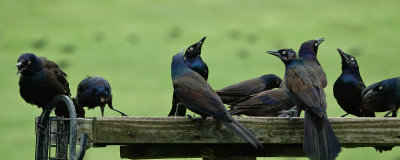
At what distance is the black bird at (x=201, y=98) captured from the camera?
3536 millimetres

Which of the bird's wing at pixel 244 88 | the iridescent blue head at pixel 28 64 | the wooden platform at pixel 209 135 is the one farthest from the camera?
the bird's wing at pixel 244 88

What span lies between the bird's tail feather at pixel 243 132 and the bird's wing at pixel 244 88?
3058 mm

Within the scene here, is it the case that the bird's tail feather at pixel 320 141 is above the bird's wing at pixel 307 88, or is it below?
below

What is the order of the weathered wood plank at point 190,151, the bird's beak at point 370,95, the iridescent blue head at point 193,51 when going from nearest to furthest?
the weathered wood plank at point 190,151 < the bird's beak at point 370,95 < the iridescent blue head at point 193,51

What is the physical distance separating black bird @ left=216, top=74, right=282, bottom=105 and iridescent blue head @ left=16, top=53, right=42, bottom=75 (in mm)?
1667

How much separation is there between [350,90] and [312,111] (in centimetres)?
245

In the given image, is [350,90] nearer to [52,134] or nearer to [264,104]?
[264,104]

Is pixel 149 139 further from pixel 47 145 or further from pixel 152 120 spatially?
pixel 47 145

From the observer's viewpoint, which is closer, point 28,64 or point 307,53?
point 28,64

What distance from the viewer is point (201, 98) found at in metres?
4.34

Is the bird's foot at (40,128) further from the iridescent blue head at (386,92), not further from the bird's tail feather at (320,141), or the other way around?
the iridescent blue head at (386,92)

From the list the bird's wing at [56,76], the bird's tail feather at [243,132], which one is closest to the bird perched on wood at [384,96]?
the bird's tail feather at [243,132]

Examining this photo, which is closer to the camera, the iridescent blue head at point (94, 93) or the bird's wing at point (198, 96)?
the bird's wing at point (198, 96)

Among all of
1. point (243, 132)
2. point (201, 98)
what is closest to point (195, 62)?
point (201, 98)
